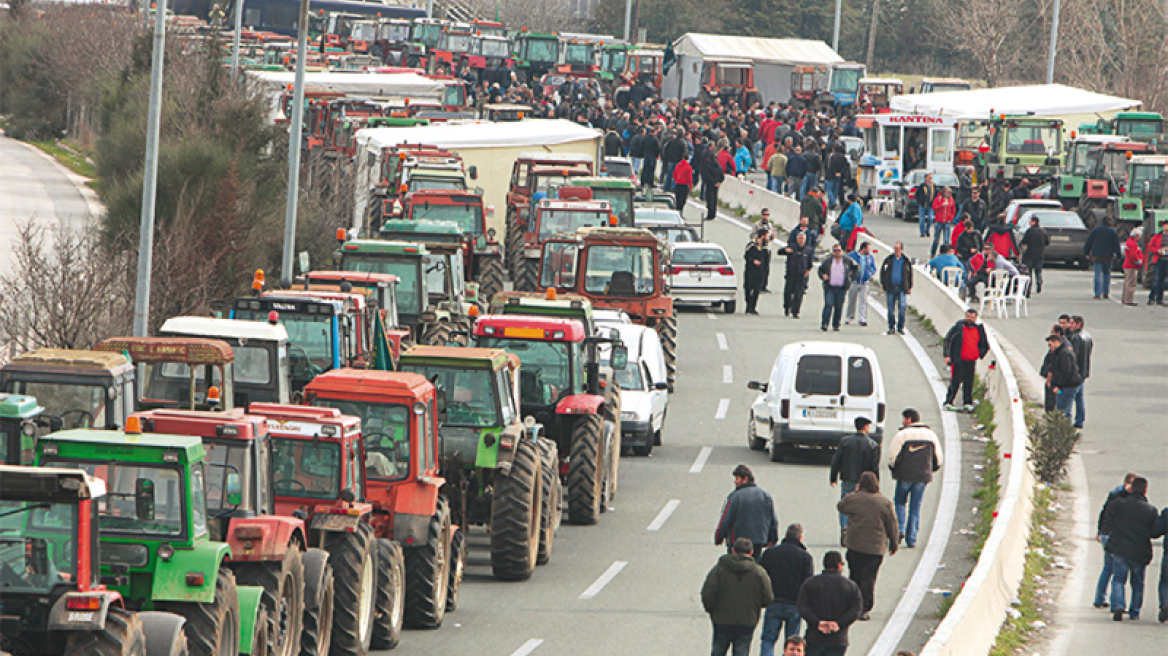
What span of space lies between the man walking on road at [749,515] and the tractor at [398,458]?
243cm

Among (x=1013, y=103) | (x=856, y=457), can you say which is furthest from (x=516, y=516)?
(x=1013, y=103)

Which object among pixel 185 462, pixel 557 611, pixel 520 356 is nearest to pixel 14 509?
pixel 185 462

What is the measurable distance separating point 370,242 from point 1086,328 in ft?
53.3

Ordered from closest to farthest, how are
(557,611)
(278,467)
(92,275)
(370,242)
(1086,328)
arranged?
(278,467)
(557,611)
(92,275)
(370,242)
(1086,328)

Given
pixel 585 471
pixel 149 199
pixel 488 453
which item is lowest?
pixel 585 471

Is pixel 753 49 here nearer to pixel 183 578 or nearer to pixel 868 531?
pixel 868 531

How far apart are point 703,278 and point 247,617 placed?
2417cm

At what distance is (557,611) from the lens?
1562cm

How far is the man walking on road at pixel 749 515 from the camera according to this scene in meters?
14.7

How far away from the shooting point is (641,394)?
75.5 feet

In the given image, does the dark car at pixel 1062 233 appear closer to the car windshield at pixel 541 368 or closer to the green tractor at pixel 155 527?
the car windshield at pixel 541 368

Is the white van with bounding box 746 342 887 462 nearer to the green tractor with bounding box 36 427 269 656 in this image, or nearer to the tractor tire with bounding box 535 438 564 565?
the tractor tire with bounding box 535 438 564 565

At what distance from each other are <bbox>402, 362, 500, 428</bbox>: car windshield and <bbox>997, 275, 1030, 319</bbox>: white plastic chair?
2101 cm

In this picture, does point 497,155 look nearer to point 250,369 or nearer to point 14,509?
point 250,369
